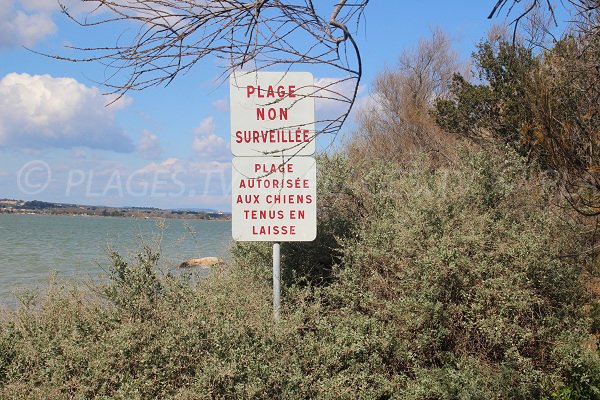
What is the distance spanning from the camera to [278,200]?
559 centimetres

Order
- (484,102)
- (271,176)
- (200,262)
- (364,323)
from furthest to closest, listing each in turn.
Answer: (484,102) → (200,262) → (271,176) → (364,323)

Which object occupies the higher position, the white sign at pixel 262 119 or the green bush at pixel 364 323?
the white sign at pixel 262 119

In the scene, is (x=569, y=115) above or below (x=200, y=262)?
above

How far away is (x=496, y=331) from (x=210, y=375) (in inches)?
91.7

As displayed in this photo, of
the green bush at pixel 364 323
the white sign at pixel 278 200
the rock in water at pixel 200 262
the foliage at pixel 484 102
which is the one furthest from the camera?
the foliage at pixel 484 102

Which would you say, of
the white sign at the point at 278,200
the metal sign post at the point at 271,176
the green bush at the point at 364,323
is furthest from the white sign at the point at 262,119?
the green bush at the point at 364,323

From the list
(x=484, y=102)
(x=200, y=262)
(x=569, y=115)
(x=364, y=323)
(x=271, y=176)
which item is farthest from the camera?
(x=484, y=102)

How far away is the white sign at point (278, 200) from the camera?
5.57 m

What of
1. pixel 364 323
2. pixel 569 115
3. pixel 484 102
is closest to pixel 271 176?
pixel 364 323

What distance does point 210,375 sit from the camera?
406 centimetres

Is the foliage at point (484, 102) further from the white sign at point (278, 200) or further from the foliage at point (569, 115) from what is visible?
the white sign at point (278, 200)

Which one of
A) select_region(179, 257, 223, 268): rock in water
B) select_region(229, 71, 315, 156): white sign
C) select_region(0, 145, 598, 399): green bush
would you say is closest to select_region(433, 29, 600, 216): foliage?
select_region(0, 145, 598, 399): green bush

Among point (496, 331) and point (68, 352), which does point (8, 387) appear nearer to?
point (68, 352)

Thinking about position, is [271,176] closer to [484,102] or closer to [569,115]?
[569,115]
